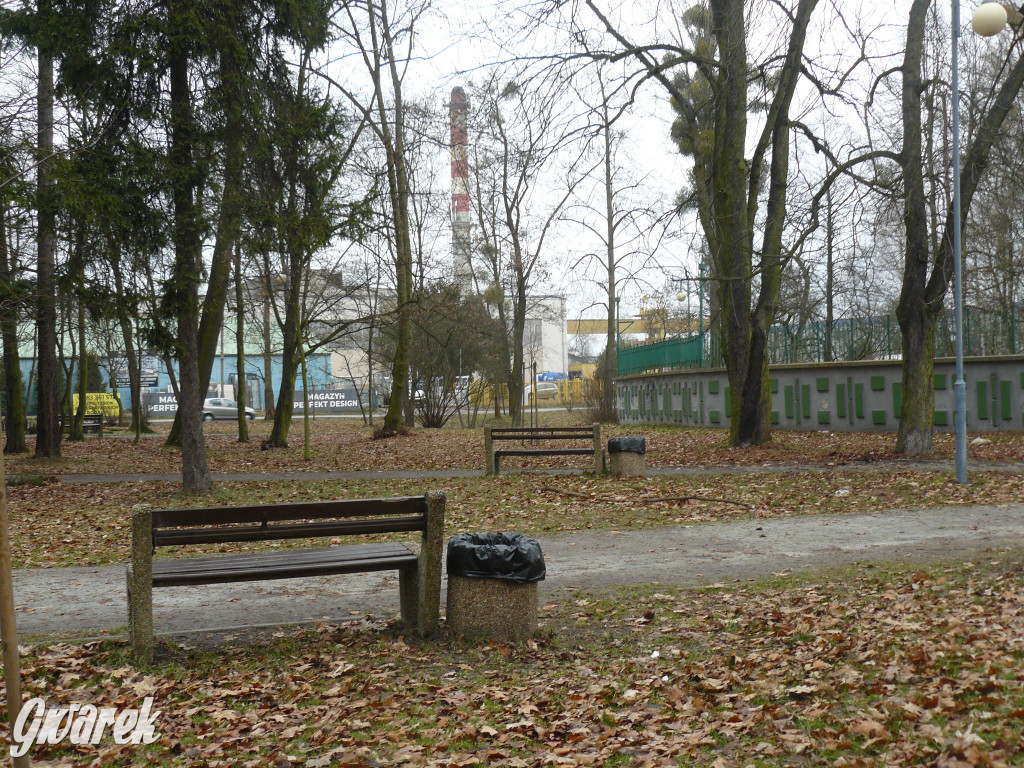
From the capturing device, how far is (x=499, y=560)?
5.90m

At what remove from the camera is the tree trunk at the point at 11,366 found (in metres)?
14.8

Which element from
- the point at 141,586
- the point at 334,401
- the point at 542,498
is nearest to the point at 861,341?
the point at 542,498

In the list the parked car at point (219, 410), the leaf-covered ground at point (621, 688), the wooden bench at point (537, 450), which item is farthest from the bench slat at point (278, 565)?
the parked car at point (219, 410)

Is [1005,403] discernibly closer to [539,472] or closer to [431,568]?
[539,472]

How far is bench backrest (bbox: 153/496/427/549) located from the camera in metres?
5.54

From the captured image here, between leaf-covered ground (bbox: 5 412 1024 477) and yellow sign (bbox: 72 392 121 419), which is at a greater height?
yellow sign (bbox: 72 392 121 419)

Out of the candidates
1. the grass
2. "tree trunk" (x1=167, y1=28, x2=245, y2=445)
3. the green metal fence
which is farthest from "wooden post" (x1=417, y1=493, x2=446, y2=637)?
the green metal fence

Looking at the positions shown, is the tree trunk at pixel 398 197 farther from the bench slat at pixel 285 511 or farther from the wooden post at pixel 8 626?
the wooden post at pixel 8 626

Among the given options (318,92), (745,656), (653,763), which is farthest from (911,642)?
(318,92)

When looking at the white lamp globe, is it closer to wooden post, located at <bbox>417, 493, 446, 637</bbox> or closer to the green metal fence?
wooden post, located at <bbox>417, 493, 446, 637</bbox>

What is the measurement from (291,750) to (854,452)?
48.3 ft

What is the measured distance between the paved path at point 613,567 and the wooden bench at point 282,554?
0.69 meters

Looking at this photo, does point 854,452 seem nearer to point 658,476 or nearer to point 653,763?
point 658,476

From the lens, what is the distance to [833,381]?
23828mm
